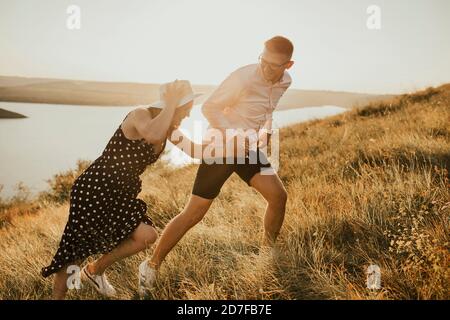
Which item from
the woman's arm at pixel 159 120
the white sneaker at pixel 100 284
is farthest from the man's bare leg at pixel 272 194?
the white sneaker at pixel 100 284

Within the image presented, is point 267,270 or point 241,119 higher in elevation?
point 241,119

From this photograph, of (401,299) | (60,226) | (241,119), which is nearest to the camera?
(401,299)

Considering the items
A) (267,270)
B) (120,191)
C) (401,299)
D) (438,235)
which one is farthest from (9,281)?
(438,235)

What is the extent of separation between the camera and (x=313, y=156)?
Answer: 6.82 m

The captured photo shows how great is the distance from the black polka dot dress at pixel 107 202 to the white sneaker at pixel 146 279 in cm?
29

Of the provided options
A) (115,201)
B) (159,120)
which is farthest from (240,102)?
(115,201)

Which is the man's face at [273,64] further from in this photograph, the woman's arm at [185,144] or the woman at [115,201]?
the woman's arm at [185,144]

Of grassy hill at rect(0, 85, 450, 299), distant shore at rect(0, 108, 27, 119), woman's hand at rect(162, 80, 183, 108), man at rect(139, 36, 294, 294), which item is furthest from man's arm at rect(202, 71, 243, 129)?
distant shore at rect(0, 108, 27, 119)

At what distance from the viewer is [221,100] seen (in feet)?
10.5

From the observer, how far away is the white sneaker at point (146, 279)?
120 inches

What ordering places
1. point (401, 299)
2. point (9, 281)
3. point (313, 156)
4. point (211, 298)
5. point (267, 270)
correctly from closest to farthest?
point (401, 299) < point (211, 298) < point (267, 270) < point (9, 281) < point (313, 156)

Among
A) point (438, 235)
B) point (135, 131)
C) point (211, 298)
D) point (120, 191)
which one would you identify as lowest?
point (211, 298)
